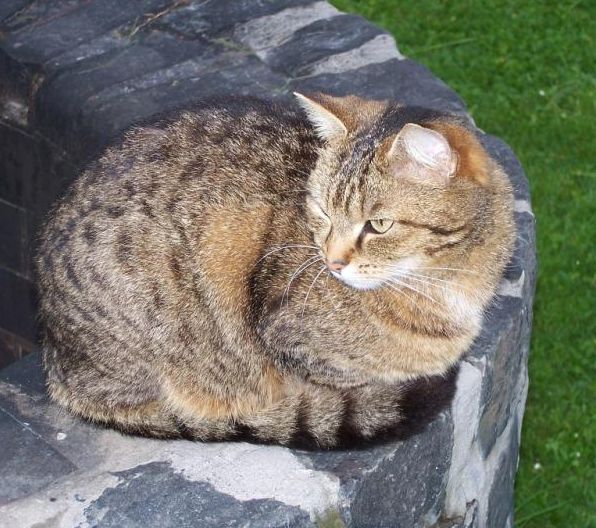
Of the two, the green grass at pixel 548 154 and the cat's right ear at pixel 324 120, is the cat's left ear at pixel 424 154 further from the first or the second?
the green grass at pixel 548 154

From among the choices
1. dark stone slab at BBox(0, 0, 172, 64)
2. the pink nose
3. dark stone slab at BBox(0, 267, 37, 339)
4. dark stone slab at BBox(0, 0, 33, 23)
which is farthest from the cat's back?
dark stone slab at BBox(0, 0, 33, 23)

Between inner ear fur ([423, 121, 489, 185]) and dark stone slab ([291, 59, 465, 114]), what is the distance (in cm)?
101

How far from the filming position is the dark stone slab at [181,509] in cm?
270

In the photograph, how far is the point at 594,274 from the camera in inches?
205

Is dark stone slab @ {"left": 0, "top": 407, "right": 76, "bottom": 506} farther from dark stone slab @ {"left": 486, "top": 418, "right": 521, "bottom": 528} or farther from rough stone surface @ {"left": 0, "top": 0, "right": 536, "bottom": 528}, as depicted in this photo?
dark stone slab @ {"left": 486, "top": 418, "right": 521, "bottom": 528}

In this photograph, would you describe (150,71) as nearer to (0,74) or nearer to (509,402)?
(0,74)

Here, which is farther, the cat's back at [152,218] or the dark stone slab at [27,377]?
the dark stone slab at [27,377]

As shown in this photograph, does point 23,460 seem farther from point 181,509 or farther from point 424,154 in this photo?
point 424,154

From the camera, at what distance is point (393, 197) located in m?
2.92

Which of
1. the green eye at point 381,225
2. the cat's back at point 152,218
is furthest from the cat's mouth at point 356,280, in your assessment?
the cat's back at point 152,218

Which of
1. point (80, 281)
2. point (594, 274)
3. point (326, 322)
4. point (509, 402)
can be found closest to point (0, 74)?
point (80, 281)

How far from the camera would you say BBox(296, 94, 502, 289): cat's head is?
288cm

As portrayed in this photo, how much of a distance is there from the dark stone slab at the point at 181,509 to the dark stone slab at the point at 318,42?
1.89m

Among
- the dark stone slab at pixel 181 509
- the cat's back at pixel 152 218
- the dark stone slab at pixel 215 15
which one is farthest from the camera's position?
the dark stone slab at pixel 215 15
